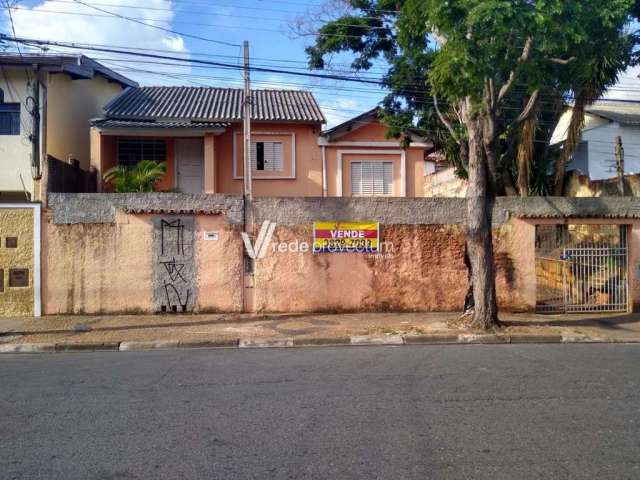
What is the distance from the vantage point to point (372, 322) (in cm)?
1131

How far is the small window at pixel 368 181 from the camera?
1853 centimetres

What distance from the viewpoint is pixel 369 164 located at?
18609 mm

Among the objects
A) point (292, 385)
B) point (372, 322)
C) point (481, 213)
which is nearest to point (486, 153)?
point (481, 213)

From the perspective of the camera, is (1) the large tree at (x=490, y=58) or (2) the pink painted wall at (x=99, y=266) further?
(2) the pink painted wall at (x=99, y=266)

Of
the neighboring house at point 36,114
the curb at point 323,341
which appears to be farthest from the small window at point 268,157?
the curb at point 323,341

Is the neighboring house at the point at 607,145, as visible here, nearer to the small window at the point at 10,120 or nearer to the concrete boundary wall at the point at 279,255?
the concrete boundary wall at the point at 279,255

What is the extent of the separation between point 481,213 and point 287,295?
446 centimetres

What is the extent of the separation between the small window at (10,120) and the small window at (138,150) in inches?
119

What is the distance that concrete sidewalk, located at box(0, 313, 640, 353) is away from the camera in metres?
9.75

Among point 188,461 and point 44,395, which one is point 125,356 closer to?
point 44,395

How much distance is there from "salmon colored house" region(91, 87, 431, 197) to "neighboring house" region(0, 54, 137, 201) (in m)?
1.09

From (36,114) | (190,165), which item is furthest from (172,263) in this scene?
(190,165)

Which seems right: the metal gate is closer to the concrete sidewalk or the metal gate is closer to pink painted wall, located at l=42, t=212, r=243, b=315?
the concrete sidewalk

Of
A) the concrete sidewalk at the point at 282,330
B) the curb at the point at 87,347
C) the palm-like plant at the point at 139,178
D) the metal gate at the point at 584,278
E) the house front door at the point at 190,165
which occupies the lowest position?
the curb at the point at 87,347
